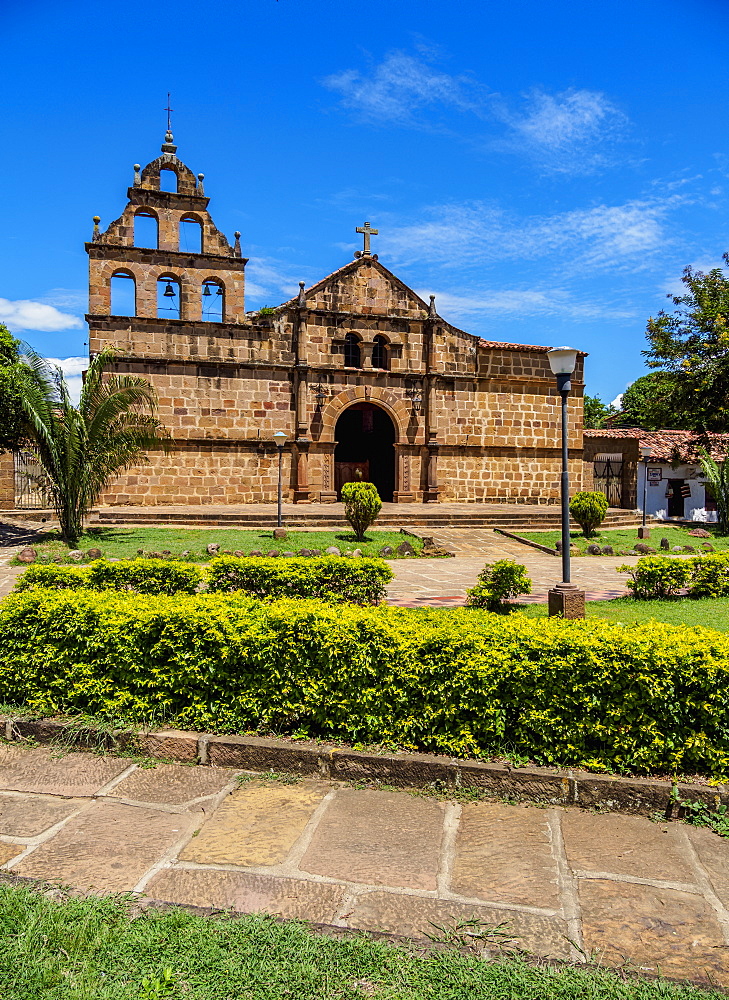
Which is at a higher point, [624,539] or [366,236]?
[366,236]

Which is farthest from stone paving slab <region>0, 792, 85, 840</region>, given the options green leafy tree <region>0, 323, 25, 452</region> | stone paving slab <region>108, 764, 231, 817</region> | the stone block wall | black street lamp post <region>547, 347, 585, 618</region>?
the stone block wall

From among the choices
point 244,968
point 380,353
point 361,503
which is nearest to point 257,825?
point 244,968

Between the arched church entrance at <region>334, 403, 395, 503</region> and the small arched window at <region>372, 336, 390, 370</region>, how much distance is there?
1699 millimetres

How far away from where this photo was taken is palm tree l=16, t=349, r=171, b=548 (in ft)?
44.9

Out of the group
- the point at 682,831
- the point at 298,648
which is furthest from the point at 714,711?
the point at 298,648

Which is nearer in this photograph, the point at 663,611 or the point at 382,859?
the point at 382,859

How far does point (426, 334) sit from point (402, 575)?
14104 millimetres

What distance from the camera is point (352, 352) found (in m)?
23.3

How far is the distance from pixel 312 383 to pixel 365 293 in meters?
3.87

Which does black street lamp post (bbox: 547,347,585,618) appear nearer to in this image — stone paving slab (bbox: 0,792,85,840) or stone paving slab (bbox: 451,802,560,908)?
stone paving slab (bbox: 451,802,560,908)

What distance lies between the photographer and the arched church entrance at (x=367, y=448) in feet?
79.8

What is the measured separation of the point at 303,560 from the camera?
8156 millimetres

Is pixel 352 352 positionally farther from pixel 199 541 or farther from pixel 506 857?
pixel 506 857

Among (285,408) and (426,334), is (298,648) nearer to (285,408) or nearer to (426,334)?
(285,408)
